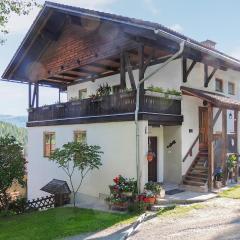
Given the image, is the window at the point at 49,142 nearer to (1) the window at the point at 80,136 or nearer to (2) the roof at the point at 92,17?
(1) the window at the point at 80,136

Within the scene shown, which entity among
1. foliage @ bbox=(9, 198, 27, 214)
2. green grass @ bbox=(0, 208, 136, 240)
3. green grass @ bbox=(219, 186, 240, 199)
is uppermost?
green grass @ bbox=(219, 186, 240, 199)

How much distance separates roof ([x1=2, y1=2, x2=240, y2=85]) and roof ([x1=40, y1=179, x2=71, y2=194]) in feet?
26.0

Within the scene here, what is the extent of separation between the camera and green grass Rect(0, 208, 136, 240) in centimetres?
1116

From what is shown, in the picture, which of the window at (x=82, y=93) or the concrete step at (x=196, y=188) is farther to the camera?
the window at (x=82, y=93)

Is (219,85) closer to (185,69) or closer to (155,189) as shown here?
(185,69)

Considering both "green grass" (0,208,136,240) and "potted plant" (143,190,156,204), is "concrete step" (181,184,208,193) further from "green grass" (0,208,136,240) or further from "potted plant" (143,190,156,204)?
"green grass" (0,208,136,240)

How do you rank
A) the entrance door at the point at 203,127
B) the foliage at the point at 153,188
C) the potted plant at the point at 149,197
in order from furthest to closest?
1. the entrance door at the point at 203,127
2. the foliage at the point at 153,188
3. the potted plant at the point at 149,197

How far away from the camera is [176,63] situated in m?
16.5

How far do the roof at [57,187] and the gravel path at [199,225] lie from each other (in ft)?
25.1

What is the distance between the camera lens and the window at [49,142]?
20397mm

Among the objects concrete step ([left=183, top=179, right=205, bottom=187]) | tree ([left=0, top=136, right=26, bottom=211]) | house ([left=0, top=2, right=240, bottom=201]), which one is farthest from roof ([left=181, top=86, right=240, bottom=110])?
tree ([left=0, top=136, right=26, bottom=211])

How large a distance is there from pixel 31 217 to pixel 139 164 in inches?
208

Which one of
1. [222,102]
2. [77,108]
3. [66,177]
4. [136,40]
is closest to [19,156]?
[66,177]

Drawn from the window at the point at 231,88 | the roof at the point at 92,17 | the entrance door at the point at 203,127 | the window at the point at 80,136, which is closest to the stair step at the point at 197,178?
the entrance door at the point at 203,127
